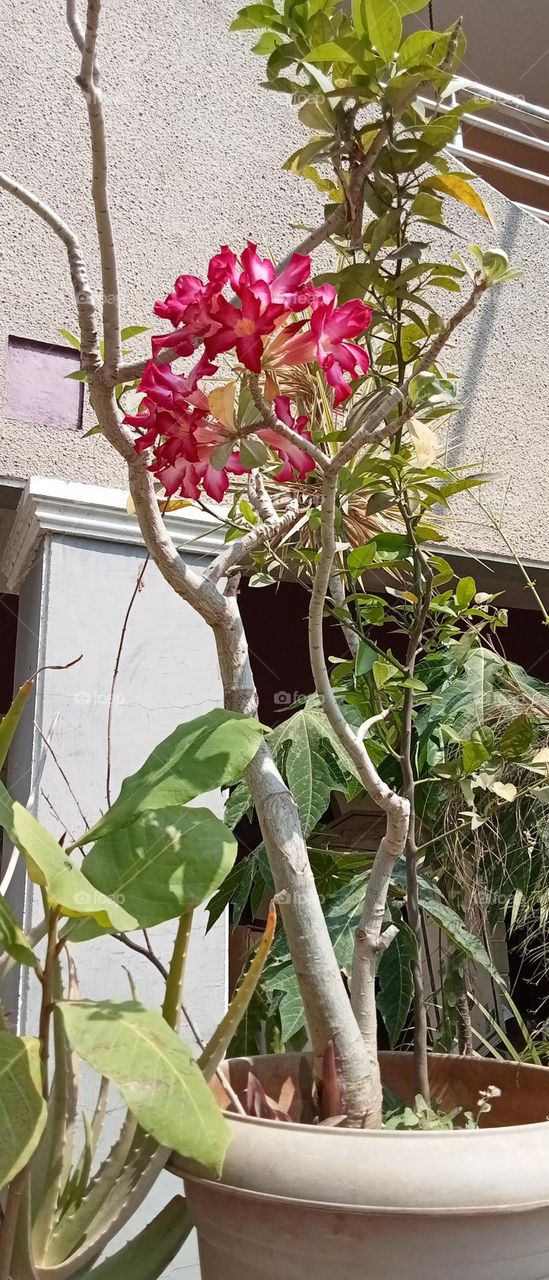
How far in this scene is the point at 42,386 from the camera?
1.79 metres

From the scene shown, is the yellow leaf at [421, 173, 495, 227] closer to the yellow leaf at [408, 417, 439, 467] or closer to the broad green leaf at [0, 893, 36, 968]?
the yellow leaf at [408, 417, 439, 467]

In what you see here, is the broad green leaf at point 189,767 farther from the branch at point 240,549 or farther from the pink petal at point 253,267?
the pink petal at point 253,267

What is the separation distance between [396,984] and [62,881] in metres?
0.81

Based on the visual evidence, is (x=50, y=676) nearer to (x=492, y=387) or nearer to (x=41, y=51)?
(x=41, y=51)

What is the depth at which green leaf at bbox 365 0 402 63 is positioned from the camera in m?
0.97

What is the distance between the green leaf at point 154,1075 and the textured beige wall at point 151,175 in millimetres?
1220

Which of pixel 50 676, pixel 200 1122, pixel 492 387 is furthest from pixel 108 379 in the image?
pixel 492 387

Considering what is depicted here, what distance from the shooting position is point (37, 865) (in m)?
0.77

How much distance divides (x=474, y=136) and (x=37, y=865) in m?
4.70

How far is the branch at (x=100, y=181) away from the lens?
799mm

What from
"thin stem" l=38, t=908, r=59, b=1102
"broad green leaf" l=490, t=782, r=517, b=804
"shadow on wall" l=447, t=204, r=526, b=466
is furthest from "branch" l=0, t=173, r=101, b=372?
"shadow on wall" l=447, t=204, r=526, b=466

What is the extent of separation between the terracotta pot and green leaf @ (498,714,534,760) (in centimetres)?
67

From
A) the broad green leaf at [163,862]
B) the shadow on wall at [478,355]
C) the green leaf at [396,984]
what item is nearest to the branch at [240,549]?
the broad green leaf at [163,862]

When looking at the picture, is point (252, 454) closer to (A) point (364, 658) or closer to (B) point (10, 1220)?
(A) point (364, 658)
